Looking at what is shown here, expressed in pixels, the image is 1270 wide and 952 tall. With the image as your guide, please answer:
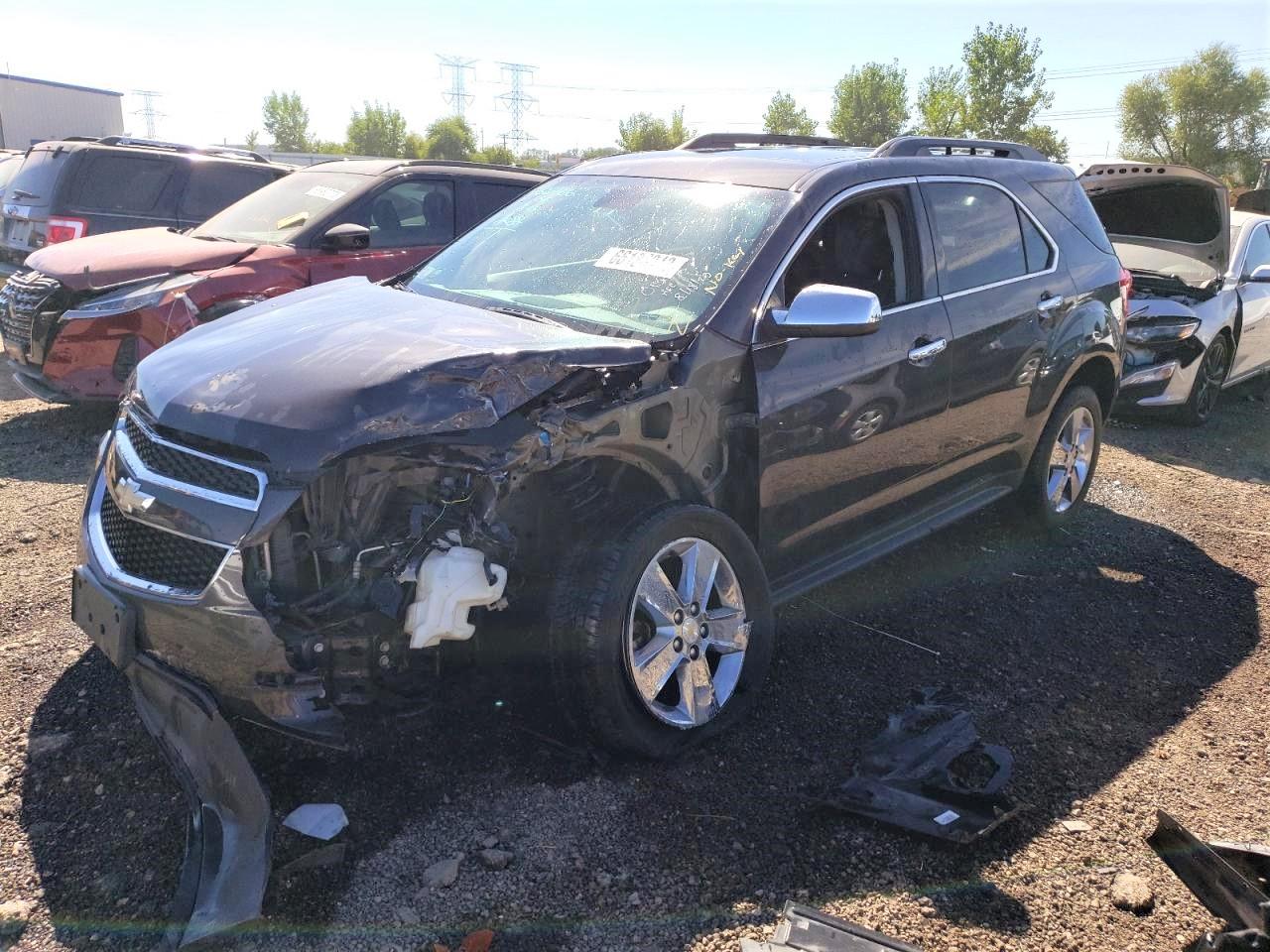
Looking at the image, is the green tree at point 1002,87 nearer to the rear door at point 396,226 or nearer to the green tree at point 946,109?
the green tree at point 946,109

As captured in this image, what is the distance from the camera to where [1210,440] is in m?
8.34

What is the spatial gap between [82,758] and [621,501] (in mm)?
1919

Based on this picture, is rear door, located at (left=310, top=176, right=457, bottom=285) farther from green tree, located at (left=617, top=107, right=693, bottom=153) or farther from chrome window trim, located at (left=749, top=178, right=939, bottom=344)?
green tree, located at (left=617, top=107, right=693, bottom=153)

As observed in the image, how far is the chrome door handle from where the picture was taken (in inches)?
162

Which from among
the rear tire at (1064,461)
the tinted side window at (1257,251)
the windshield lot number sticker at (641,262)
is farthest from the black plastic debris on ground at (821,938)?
the tinted side window at (1257,251)

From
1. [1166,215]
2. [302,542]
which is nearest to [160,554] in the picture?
[302,542]

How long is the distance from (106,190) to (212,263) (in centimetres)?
336

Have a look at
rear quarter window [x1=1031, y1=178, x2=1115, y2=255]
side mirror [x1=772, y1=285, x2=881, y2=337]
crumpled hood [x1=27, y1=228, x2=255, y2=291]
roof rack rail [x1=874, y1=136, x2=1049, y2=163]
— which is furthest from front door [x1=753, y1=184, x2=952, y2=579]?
crumpled hood [x1=27, y1=228, x2=255, y2=291]

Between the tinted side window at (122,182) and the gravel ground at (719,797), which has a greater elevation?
the tinted side window at (122,182)

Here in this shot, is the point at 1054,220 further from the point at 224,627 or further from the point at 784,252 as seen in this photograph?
the point at 224,627

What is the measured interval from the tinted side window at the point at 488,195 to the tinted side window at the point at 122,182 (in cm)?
354

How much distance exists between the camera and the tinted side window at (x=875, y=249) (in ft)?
13.4

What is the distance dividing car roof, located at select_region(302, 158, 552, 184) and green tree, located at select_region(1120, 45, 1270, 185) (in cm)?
6178

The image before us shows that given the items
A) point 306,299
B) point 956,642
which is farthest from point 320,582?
point 956,642
